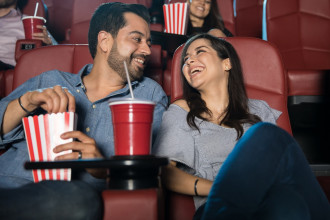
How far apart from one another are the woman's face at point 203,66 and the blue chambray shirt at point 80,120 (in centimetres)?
13

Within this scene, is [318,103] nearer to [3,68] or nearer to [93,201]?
→ [93,201]

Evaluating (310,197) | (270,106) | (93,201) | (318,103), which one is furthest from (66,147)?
(318,103)

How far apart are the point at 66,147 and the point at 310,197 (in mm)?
498

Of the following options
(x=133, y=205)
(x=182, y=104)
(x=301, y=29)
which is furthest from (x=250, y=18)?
(x=133, y=205)

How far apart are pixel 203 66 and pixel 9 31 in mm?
1414

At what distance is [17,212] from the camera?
0.52 metres

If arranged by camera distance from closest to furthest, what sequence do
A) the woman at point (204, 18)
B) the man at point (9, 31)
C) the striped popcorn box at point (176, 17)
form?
the striped popcorn box at point (176, 17)
the man at point (9, 31)
the woman at point (204, 18)

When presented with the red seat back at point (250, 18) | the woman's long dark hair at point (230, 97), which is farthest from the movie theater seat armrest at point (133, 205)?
the red seat back at point (250, 18)

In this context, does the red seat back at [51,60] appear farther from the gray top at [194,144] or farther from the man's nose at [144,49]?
the gray top at [194,144]

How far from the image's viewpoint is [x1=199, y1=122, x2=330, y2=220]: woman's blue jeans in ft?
2.03

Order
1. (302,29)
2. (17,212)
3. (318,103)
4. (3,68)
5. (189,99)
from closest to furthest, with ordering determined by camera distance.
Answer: (17,212) < (189,99) < (318,103) < (3,68) < (302,29)

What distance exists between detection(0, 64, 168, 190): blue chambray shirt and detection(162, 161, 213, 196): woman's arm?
169 millimetres

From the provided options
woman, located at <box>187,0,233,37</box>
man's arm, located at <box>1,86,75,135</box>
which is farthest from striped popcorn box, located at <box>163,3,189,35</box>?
man's arm, located at <box>1,86,75,135</box>

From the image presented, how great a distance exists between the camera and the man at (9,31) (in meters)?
1.88
